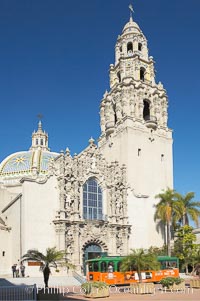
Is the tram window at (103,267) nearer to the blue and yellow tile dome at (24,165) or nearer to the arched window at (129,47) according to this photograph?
the blue and yellow tile dome at (24,165)

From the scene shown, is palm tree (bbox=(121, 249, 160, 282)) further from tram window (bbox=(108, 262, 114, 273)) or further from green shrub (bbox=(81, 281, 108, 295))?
green shrub (bbox=(81, 281, 108, 295))

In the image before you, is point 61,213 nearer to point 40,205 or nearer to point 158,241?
point 40,205

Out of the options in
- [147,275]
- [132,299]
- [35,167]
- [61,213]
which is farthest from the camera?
[35,167]

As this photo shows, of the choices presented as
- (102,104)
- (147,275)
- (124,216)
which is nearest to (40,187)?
(124,216)

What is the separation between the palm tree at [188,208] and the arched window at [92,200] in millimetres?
9529

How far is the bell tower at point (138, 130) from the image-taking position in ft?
162

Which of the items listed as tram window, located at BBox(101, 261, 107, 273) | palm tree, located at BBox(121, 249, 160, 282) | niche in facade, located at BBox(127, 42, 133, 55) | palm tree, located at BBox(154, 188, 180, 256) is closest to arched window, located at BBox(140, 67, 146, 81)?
niche in facade, located at BBox(127, 42, 133, 55)

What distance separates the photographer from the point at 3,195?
51.8m

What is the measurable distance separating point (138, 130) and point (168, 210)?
1119 centimetres

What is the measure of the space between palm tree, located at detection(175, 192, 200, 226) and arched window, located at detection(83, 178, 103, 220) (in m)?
9.53

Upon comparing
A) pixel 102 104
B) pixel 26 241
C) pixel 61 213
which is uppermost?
pixel 102 104

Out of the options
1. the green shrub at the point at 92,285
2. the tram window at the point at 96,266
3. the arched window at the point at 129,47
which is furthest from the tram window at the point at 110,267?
the arched window at the point at 129,47

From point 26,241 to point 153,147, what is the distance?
849 inches

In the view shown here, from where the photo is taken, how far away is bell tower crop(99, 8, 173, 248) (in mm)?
49344
